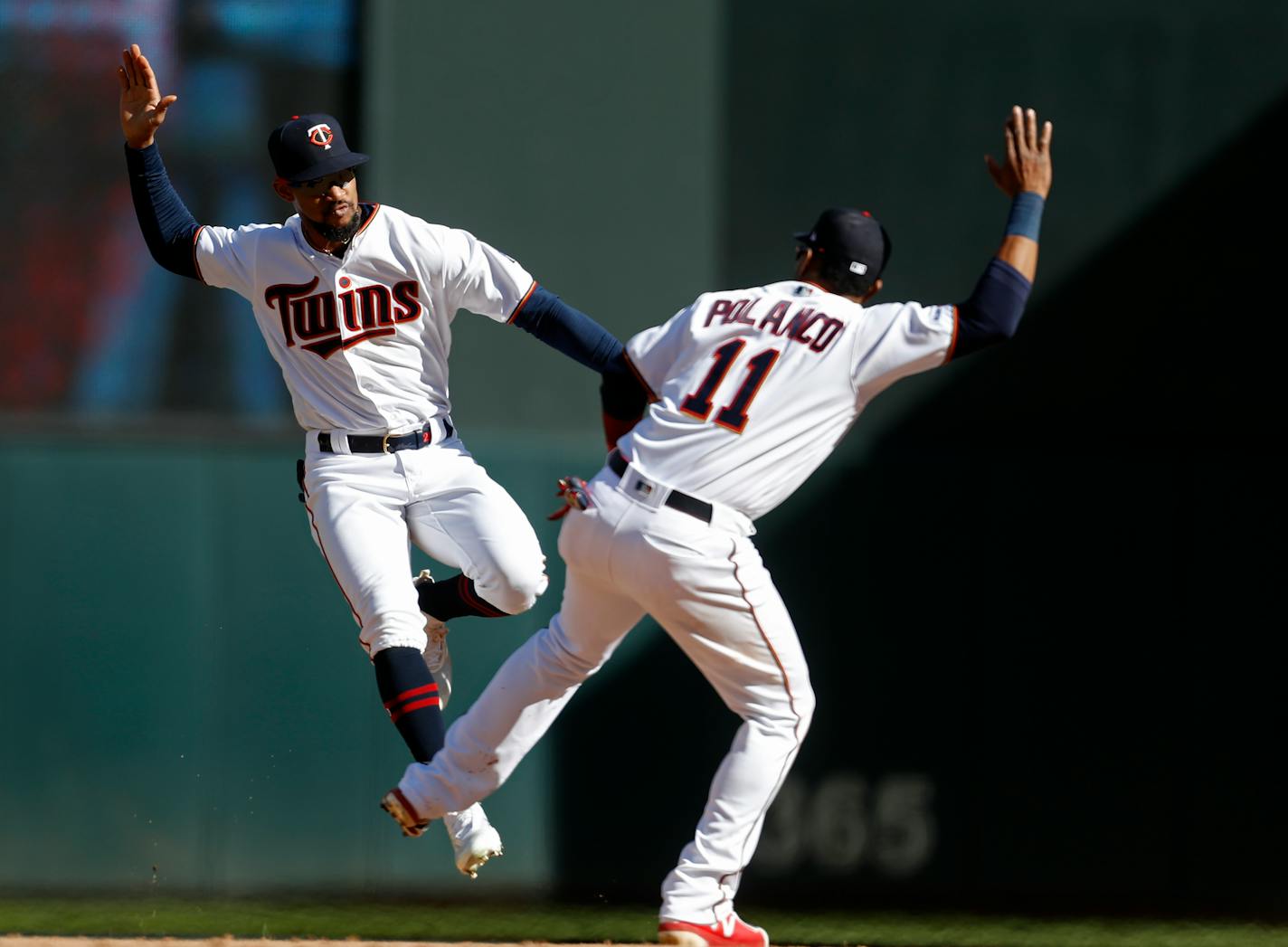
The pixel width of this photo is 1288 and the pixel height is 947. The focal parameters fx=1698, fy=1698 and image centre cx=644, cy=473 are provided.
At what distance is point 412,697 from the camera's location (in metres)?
4.39

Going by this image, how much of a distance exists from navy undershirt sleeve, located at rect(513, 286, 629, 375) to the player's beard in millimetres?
490

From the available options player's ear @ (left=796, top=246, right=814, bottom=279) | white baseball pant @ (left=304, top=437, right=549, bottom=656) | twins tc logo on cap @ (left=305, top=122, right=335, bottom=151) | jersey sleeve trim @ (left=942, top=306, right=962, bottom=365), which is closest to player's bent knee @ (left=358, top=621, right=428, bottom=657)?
white baseball pant @ (left=304, top=437, right=549, bottom=656)

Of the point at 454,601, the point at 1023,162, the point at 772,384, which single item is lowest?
the point at 454,601

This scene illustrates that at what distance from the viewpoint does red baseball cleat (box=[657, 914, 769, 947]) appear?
403cm

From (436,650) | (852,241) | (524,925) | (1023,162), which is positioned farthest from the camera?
(524,925)

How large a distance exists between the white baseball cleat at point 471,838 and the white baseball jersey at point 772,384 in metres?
1.07

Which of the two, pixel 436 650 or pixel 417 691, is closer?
pixel 417 691

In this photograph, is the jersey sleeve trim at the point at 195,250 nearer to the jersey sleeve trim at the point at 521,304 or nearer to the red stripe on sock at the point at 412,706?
the jersey sleeve trim at the point at 521,304

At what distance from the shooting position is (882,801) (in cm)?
630

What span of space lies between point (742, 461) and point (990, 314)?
0.69 meters

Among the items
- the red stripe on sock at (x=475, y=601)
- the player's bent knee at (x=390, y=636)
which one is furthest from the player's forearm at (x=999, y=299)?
the player's bent knee at (x=390, y=636)

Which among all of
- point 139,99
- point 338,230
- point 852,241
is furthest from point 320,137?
point 852,241

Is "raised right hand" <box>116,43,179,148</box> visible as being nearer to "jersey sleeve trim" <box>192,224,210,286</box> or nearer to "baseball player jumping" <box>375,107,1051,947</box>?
"jersey sleeve trim" <box>192,224,210,286</box>

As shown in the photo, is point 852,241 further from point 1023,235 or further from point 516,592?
point 516,592
